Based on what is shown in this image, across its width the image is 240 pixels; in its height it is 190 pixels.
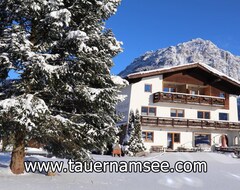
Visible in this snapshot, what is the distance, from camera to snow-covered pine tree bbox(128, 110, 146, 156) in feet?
85.6

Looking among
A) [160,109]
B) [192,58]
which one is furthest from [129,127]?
[192,58]

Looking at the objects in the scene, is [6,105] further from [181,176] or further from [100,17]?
[181,176]

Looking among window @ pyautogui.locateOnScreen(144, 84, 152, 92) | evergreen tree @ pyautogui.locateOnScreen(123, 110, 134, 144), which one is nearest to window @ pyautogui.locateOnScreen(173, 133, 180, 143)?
window @ pyautogui.locateOnScreen(144, 84, 152, 92)

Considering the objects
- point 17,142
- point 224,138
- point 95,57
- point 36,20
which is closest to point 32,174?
point 17,142

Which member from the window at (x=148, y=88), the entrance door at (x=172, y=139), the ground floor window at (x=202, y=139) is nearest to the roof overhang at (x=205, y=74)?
the window at (x=148, y=88)

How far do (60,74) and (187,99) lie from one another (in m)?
23.2

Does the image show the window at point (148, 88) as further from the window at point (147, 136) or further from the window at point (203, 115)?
the window at point (203, 115)

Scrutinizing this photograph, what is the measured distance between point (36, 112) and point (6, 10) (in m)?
4.20

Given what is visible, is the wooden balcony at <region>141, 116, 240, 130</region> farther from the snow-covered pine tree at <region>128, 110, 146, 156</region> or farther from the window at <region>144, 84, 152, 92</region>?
→ the window at <region>144, 84, 152, 92</region>

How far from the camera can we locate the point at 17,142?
10.6 metres

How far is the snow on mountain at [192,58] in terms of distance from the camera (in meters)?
127

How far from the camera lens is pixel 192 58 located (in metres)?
135

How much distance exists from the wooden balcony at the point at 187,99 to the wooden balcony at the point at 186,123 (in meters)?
1.93

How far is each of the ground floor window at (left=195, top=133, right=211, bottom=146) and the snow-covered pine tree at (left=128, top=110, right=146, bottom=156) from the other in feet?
26.5
